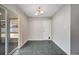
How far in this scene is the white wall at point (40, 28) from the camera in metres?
8.03

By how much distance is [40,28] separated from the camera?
320 inches

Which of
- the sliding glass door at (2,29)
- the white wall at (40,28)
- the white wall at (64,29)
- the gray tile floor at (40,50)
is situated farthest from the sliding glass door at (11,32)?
the white wall at (40,28)

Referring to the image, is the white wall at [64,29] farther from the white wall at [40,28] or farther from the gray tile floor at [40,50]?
the white wall at [40,28]

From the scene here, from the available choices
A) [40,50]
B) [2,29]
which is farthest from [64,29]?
[2,29]

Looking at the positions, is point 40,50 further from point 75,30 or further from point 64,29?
point 75,30

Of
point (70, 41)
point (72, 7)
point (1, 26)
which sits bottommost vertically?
point (70, 41)

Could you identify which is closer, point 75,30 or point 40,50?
point 75,30

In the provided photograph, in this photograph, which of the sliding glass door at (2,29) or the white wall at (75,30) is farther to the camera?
the white wall at (75,30)

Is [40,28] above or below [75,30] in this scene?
above

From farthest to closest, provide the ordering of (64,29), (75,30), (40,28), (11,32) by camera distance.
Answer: (40,28) < (64,29) < (11,32) < (75,30)
